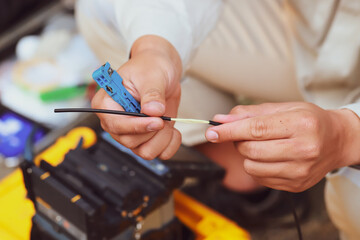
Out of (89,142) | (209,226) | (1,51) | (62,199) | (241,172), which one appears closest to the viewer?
(62,199)

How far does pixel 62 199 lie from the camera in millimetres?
671

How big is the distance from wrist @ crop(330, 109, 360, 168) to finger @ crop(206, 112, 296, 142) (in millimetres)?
106

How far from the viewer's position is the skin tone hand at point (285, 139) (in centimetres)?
52

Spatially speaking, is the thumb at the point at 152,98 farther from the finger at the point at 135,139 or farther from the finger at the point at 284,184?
the finger at the point at 284,184

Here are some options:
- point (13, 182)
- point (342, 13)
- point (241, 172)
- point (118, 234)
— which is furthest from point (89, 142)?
point (342, 13)

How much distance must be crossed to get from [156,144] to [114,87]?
0.10 meters

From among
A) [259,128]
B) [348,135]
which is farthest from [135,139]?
[348,135]

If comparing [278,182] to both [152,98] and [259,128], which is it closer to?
[259,128]

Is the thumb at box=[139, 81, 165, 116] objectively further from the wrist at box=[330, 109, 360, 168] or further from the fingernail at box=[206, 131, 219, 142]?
the wrist at box=[330, 109, 360, 168]

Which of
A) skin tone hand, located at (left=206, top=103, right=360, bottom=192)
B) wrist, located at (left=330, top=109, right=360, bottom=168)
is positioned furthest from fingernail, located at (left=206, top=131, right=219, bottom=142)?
wrist, located at (left=330, top=109, right=360, bottom=168)

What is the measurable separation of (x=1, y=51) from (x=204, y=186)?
776mm

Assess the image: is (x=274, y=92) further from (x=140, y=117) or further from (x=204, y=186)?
(x=140, y=117)

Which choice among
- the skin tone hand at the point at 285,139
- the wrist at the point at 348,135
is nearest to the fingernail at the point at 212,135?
the skin tone hand at the point at 285,139

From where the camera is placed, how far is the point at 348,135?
59 centimetres
